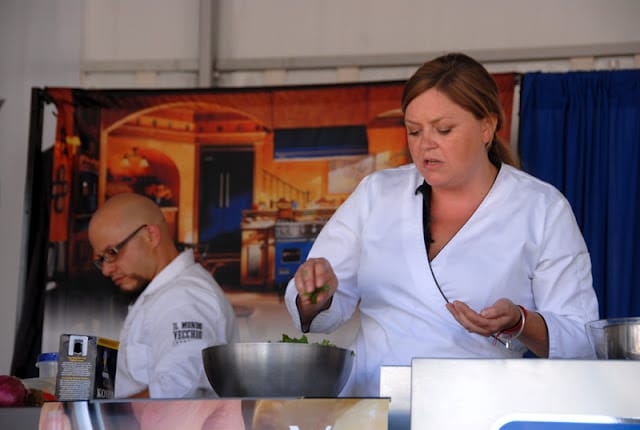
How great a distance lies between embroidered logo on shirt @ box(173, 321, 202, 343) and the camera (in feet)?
10.8

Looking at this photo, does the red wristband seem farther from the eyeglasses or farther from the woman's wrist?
the eyeglasses

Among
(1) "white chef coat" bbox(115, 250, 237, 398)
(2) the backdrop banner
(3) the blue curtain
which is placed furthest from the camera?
(2) the backdrop banner

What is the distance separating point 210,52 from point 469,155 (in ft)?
9.65

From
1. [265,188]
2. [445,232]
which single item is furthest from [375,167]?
[445,232]

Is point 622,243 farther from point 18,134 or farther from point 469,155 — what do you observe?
point 18,134

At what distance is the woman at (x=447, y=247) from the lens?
7.68ft

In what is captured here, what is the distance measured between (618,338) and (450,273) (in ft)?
2.09

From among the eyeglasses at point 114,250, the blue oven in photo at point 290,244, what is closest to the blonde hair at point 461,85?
the eyeglasses at point 114,250

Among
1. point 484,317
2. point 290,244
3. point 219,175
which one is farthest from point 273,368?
point 219,175

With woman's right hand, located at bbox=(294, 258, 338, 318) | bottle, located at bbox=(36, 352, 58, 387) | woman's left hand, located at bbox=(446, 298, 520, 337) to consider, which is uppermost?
woman's right hand, located at bbox=(294, 258, 338, 318)

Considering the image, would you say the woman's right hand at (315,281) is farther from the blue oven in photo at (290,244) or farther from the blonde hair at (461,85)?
the blue oven in photo at (290,244)

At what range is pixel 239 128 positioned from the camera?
4910mm

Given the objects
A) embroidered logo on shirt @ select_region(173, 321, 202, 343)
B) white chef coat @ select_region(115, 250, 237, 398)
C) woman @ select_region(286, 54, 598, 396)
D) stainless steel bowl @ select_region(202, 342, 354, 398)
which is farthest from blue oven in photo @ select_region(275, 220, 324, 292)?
stainless steel bowl @ select_region(202, 342, 354, 398)

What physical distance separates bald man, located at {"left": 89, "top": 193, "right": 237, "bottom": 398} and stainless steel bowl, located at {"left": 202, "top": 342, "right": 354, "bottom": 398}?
4.24ft
